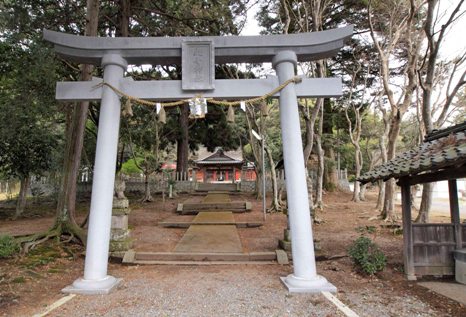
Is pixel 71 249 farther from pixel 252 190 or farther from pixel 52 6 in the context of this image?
Result: pixel 252 190

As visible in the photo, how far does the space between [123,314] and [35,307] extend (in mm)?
1391

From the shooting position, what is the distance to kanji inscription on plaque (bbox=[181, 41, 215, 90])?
5.43m

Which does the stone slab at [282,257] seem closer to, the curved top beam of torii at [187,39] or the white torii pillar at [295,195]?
the white torii pillar at [295,195]

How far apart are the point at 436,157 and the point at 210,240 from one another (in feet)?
19.8

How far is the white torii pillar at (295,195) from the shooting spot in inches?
195

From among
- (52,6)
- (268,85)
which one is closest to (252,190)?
(52,6)

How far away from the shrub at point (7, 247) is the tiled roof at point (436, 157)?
785cm

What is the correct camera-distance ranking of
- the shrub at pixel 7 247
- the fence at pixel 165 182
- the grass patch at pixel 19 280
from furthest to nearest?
1. the fence at pixel 165 182
2. the shrub at pixel 7 247
3. the grass patch at pixel 19 280

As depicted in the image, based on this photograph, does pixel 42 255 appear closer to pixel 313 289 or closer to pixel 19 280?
pixel 19 280

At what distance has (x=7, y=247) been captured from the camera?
6.73 meters

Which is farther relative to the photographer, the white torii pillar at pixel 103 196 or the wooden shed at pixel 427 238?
the wooden shed at pixel 427 238

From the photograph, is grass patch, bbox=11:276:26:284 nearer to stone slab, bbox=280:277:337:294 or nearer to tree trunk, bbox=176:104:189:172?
stone slab, bbox=280:277:337:294

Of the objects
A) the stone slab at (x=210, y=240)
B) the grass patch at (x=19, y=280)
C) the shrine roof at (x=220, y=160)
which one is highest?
the shrine roof at (x=220, y=160)

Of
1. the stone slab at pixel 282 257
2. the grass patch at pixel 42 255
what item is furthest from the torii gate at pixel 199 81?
the grass patch at pixel 42 255
